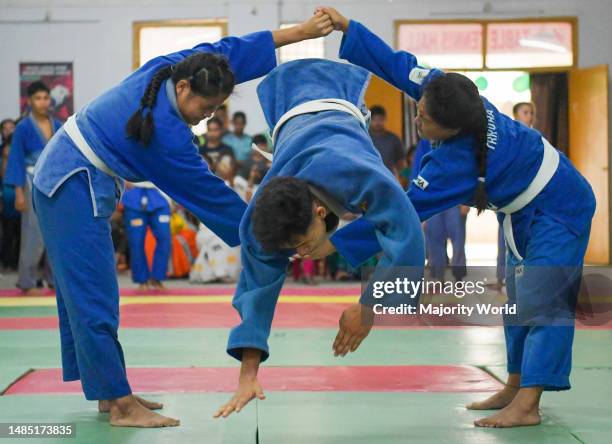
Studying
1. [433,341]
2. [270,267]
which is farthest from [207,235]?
[270,267]

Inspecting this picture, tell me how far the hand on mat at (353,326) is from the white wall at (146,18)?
968 centimetres

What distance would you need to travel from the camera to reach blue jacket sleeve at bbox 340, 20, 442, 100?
400cm

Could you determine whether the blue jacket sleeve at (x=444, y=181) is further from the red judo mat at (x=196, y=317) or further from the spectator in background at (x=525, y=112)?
the spectator in background at (x=525, y=112)

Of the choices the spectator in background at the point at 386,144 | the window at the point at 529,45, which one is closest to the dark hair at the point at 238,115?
the spectator in background at the point at 386,144

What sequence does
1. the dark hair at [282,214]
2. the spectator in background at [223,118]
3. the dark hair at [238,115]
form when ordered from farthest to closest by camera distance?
the dark hair at [238,115] → the spectator in background at [223,118] → the dark hair at [282,214]

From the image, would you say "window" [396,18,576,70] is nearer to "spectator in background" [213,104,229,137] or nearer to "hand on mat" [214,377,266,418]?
"spectator in background" [213,104,229,137]

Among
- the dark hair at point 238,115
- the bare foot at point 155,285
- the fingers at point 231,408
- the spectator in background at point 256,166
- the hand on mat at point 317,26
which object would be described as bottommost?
the bare foot at point 155,285

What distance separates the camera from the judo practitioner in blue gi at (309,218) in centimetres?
291

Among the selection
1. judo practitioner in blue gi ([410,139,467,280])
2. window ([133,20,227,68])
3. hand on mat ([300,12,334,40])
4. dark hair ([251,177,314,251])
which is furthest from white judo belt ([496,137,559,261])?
window ([133,20,227,68])

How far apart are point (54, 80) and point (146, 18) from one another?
1.44 metres

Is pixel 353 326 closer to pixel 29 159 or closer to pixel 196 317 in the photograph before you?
pixel 196 317

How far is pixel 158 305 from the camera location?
25.7 ft

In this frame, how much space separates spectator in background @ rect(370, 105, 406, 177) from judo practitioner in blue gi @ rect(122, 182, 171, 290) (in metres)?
2.56

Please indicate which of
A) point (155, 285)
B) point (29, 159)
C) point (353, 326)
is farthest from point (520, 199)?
point (155, 285)
